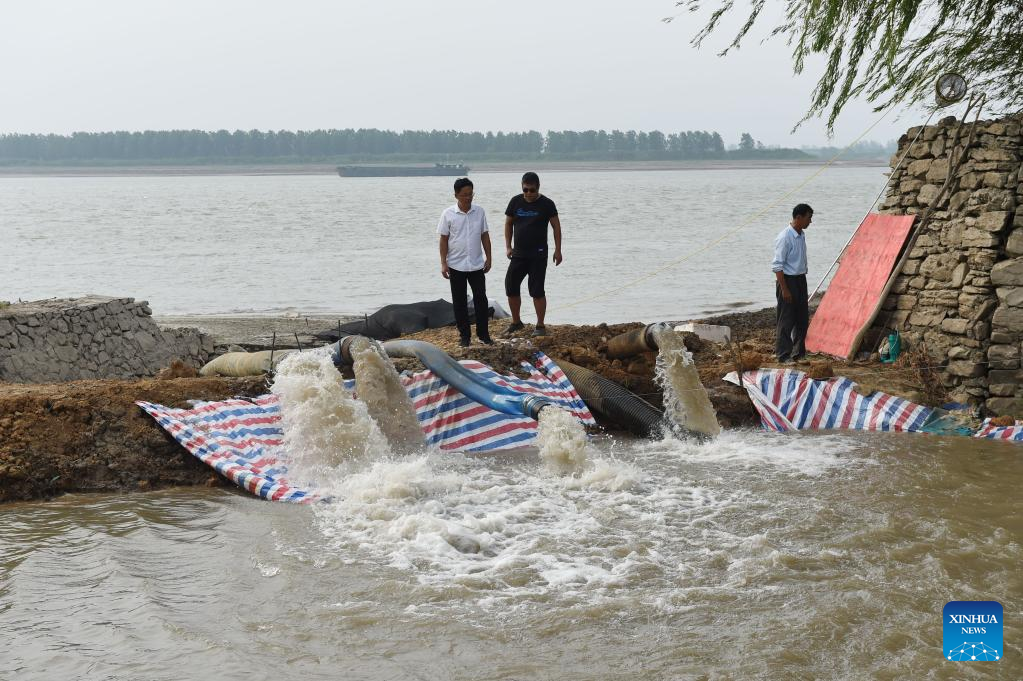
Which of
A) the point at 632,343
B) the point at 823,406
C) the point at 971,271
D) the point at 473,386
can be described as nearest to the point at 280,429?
the point at 473,386

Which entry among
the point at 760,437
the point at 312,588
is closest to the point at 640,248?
the point at 760,437

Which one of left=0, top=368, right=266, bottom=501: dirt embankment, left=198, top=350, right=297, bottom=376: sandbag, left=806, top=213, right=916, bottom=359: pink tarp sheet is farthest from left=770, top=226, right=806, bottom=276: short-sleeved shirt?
left=0, top=368, right=266, bottom=501: dirt embankment

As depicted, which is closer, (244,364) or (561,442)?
(561,442)

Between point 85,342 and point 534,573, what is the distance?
22.5 ft

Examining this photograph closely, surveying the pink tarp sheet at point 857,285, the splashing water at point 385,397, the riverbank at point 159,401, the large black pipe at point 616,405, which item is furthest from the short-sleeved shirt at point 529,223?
the pink tarp sheet at point 857,285

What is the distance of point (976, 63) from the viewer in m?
10.7

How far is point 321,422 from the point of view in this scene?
8.12m

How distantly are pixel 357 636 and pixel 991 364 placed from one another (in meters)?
7.00

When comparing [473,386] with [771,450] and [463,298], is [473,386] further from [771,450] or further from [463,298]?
[771,450]

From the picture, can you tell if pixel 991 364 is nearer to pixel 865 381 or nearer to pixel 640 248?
pixel 865 381

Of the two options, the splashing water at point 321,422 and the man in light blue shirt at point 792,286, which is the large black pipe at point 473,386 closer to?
the splashing water at point 321,422

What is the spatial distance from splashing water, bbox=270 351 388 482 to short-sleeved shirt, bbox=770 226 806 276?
4738mm

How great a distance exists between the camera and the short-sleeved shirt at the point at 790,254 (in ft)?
33.5

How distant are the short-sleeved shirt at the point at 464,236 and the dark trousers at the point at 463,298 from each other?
88 millimetres
